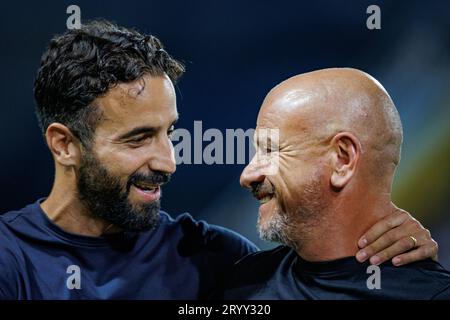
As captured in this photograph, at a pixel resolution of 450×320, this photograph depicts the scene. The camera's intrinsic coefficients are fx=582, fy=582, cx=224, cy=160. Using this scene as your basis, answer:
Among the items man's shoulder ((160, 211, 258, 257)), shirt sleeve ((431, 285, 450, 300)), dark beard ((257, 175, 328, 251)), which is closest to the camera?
shirt sleeve ((431, 285, 450, 300))

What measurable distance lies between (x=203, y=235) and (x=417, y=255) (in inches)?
24.0

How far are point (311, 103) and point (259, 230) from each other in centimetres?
37

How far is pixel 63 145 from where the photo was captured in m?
1.64

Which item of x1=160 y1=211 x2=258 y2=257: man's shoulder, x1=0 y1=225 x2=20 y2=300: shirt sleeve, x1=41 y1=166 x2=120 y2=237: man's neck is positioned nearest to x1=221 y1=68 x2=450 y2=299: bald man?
x1=160 y1=211 x2=258 y2=257: man's shoulder

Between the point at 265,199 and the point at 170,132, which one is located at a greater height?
the point at 170,132

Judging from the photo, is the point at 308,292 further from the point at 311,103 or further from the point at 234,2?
the point at 234,2

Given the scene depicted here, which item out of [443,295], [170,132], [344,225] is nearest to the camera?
[443,295]

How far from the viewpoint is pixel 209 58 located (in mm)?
1740

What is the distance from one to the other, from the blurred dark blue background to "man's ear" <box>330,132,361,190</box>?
269mm

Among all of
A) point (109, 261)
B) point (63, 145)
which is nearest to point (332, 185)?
point (109, 261)

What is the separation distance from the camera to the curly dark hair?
1.57 metres

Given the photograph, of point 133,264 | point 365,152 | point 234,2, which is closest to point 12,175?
point 133,264

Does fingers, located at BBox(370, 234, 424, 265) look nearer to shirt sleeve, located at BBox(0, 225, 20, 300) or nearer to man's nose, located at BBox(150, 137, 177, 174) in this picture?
man's nose, located at BBox(150, 137, 177, 174)

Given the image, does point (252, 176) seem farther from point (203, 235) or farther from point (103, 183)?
point (103, 183)
